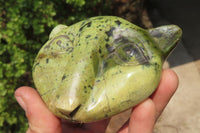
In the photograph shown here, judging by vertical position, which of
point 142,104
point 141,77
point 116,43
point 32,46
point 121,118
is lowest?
point 121,118

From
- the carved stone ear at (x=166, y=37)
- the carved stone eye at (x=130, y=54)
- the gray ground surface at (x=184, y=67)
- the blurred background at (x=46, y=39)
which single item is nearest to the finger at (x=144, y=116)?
the carved stone eye at (x=130, y=54)

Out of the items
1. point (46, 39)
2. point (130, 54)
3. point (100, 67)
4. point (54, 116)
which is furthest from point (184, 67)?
point (54, 116)

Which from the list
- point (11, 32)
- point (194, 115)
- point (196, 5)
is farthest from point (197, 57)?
point (11, 32)

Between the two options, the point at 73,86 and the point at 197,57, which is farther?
the point at 197,57

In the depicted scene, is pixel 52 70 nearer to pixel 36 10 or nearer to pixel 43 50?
pixel 43 50

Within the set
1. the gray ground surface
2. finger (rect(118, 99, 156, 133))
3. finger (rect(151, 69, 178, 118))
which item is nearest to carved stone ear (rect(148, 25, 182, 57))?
finger (rect(151, 69, 178, 118))

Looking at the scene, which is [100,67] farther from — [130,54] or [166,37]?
[166,37]

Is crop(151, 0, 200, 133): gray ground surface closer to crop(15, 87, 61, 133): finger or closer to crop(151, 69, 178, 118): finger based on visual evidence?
crop(151, 69, 178, 118): finger

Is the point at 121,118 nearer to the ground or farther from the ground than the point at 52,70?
nearer to the ground
